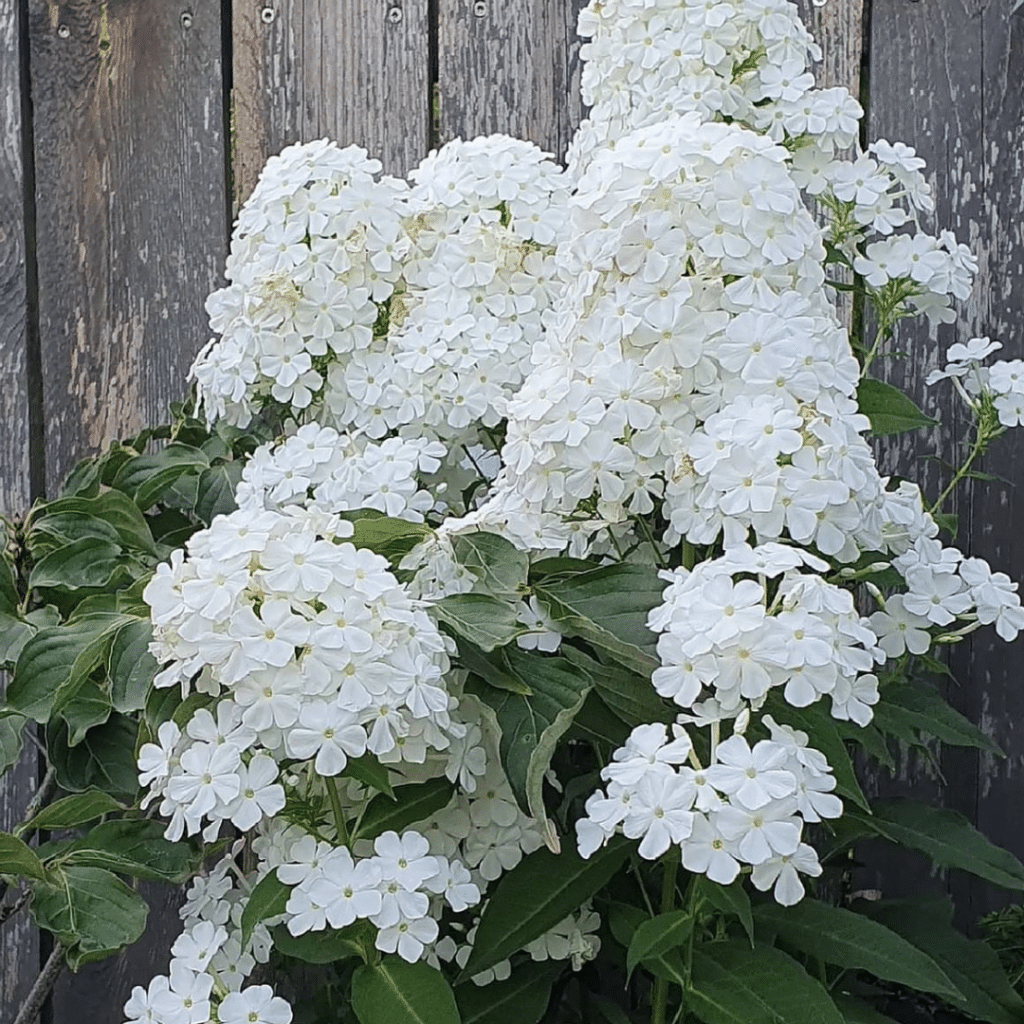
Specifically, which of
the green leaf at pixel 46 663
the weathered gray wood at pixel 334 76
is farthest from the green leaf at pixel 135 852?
the weathered gray wood at pixel 334 76

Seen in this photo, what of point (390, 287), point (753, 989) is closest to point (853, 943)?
point (753, 989)

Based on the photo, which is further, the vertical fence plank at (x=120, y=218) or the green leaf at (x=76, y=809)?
the vertical fence plank at (x=120, y=218)

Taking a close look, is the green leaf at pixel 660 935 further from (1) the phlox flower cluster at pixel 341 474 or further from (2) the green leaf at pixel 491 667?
(1) the phlox flower cluster at pixel 341 474

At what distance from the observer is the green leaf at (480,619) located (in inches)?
33.8

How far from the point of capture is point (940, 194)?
4.82 feet

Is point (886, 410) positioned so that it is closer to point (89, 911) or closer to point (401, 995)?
point (401, 995)

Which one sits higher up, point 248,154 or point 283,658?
point 248,154

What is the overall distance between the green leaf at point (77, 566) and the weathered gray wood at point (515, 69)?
2.15ft

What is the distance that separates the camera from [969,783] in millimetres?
1473

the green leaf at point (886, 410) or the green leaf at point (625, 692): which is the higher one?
the green leaf at point (886, 410)

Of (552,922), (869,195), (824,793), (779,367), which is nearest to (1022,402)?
(869,195)

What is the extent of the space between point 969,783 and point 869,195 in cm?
68

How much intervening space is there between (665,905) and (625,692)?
0.16m

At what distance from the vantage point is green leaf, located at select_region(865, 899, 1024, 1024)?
43.4 inches
